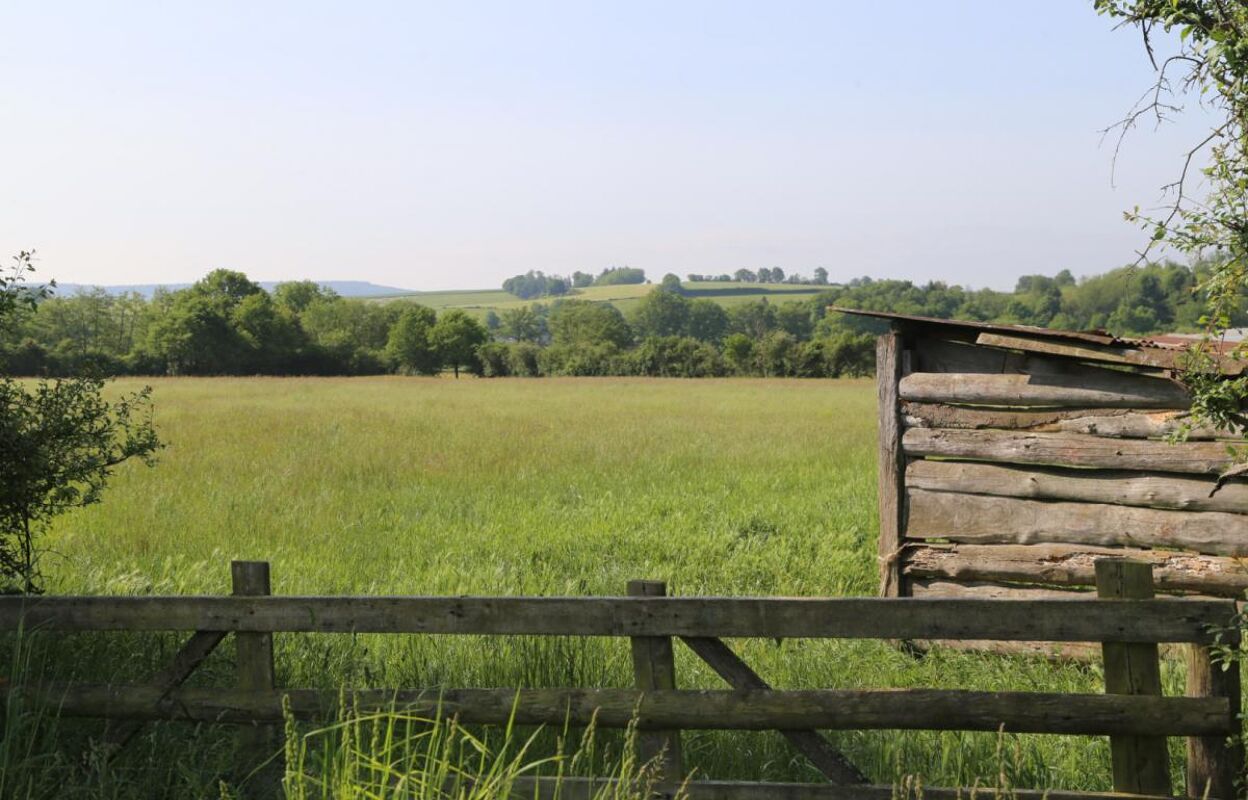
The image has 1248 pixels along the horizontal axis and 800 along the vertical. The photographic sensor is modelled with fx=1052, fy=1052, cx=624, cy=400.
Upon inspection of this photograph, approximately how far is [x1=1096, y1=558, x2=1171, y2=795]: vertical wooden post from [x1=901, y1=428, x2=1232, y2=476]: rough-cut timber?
3.06 metres

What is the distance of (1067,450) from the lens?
8016mm

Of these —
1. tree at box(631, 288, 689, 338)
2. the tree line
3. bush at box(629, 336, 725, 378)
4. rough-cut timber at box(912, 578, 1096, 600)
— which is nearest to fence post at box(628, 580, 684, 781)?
rough-cut timber at box(912, 578, 1096, 600)

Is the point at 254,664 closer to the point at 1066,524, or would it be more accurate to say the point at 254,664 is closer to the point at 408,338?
the point at 1066,524

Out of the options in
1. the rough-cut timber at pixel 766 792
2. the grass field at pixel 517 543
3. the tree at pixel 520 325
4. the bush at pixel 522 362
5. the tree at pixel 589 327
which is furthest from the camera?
the tree at pixel 520 325

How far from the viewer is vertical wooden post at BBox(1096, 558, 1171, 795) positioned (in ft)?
15.4

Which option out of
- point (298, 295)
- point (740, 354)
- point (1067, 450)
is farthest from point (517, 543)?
point (298, 295)

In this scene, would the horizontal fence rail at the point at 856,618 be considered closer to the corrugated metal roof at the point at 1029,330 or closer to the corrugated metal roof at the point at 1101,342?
the corrugated metal roof at the point at 1101,342

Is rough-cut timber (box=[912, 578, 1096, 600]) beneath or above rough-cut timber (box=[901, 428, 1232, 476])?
beneath

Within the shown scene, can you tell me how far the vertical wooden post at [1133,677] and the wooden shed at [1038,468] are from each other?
2.98 meters

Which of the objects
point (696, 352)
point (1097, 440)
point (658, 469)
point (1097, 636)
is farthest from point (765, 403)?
point (696, 352)

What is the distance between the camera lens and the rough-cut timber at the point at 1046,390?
7730mm

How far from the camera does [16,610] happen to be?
5027 mm

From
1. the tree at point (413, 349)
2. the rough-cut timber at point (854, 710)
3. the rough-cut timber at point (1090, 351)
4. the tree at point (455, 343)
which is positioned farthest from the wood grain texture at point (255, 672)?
the tree at point (413, 349)

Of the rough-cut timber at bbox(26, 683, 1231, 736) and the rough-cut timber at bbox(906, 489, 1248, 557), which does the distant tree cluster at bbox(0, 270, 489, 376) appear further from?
the rough-cut timber at bbox(26, 683, 1231, 736)
